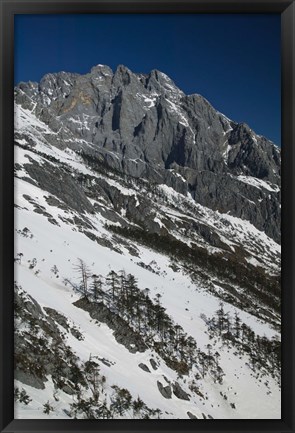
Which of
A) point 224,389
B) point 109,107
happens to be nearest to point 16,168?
point 224,389

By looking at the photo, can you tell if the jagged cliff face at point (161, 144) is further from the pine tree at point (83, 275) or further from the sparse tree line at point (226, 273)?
the pine tree at point (83, 275)

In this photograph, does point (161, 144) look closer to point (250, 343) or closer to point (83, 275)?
point (83, 275)

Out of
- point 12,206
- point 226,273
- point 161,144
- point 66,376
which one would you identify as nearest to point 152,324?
point 66,376

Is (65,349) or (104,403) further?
(65,349)

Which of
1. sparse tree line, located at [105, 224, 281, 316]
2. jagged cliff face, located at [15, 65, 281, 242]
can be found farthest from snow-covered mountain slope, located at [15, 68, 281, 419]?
jagged cliff face, located at [15, 65, 281, 242]

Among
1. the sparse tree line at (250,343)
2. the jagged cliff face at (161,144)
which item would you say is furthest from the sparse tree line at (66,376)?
the jagged cliff face at (161,144)

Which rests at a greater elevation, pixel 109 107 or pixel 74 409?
pixel 109 107

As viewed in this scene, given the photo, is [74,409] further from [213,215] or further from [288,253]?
[213,215]
